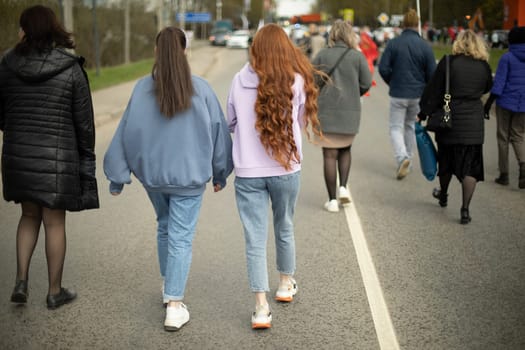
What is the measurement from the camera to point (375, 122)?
15.0m

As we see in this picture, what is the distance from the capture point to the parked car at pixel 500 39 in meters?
8.68

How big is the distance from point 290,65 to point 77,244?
9.59 ft

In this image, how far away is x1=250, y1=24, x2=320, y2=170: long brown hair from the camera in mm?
4246

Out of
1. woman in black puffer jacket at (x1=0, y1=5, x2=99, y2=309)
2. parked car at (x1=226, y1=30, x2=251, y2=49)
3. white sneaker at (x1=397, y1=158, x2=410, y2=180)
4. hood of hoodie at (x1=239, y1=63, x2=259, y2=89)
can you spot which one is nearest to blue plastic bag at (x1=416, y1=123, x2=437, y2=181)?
white sneaker at (x1=397, y1=158, x2=410, y2=180)

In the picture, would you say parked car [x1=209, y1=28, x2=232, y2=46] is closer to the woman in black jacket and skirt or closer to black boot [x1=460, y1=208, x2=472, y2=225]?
the woman in black jacket and skirt

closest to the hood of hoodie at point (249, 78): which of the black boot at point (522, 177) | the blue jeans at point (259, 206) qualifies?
the blue jeans at point (259, 206)

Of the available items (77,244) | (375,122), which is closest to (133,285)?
(77,244)

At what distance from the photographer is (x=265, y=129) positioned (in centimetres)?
427

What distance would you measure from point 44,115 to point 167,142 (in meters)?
0.79

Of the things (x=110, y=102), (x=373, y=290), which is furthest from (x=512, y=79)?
(x=110, y=102)

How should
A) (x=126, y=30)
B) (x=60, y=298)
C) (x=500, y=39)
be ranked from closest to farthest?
(x=60, y=298)
(x=500, y=39)
(x=126, y=30)

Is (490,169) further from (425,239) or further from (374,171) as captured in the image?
(425,239)

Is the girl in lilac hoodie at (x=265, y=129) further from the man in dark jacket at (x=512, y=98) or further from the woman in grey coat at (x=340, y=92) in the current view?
the man in dark jacket at (x=512, y=98)

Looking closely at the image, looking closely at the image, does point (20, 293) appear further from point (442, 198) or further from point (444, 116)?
point (442, 198)
